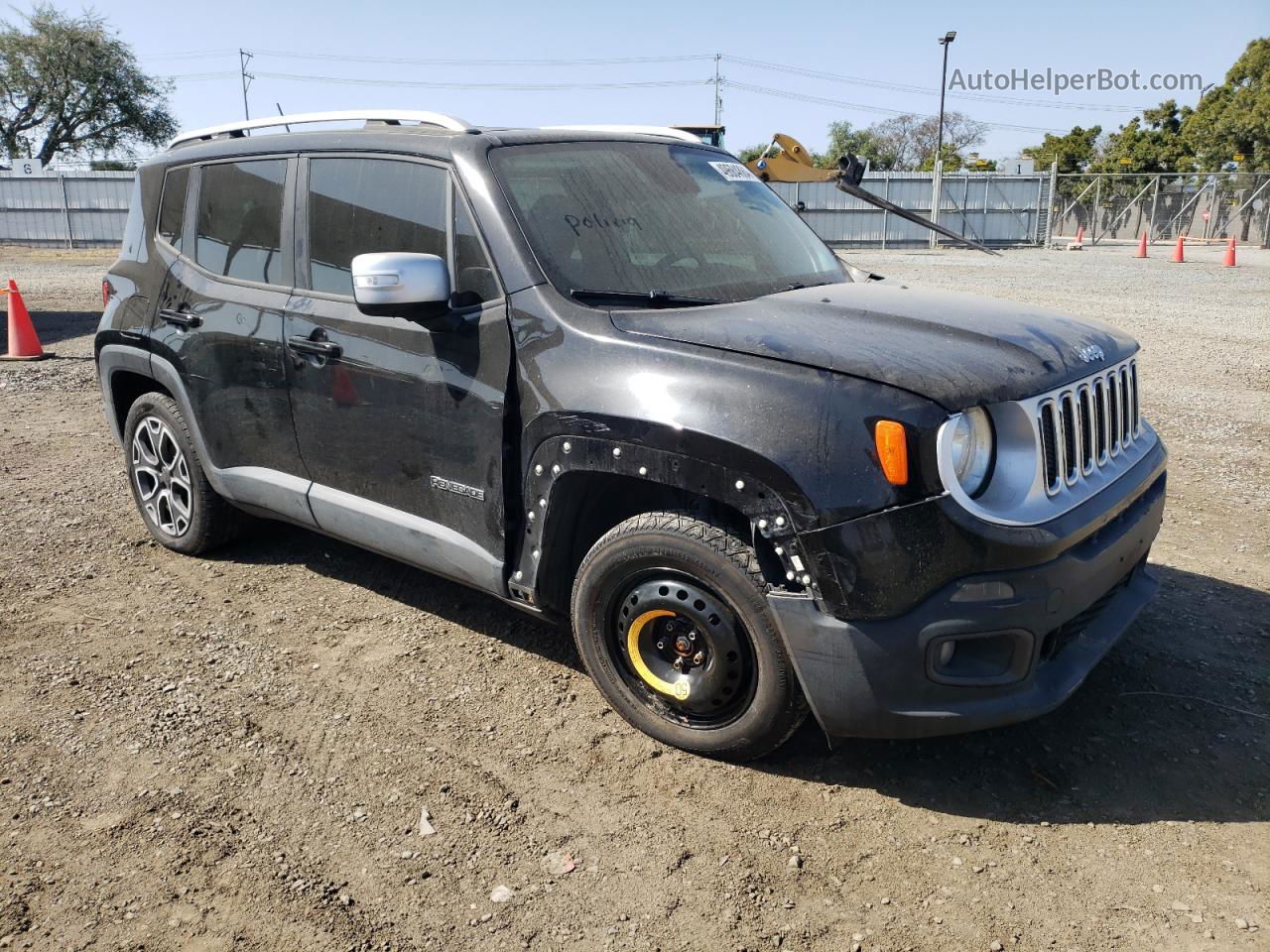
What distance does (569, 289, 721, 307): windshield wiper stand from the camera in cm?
335

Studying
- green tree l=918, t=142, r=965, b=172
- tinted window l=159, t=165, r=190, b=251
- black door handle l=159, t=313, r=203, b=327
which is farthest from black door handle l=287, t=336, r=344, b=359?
green tree l=918, t=142, r=965, b=172

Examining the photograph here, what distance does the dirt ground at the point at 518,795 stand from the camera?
2.60 metres

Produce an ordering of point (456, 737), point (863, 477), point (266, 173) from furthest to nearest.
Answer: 1. point (266, 173)
2. point (456, 737)
3. point (863, 477)

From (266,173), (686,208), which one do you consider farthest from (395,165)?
(686,208)

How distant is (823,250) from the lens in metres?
4.43

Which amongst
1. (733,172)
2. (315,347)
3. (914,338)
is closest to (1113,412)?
(914,338)

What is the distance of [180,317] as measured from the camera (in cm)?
457

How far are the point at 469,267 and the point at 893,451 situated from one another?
165 centimetres

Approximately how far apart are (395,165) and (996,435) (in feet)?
7.74

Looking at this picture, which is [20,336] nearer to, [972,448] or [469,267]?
[469,267]

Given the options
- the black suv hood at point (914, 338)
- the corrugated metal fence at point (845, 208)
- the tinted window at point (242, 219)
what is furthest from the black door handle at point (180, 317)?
the corrugated metal fence at point (845, 208)

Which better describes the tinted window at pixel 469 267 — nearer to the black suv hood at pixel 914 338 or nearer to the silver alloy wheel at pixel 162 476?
the black suv hood at pixel 914 338

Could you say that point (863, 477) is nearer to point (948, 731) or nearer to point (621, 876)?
point (948, 731)

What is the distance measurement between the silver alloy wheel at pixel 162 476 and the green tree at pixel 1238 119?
48297 mm
